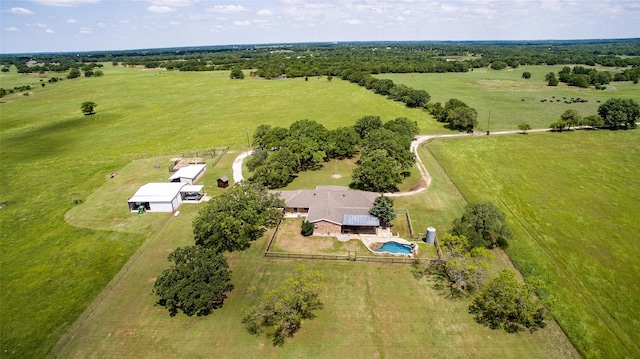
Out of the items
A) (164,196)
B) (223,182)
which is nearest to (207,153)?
(223,182)

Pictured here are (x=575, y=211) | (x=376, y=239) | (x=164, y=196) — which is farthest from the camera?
(x=164, y=196)

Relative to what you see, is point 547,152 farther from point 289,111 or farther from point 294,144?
point 289,111

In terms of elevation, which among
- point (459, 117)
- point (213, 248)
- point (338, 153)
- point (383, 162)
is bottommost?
point (213, 248)

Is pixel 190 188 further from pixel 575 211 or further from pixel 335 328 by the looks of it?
pixel 575 211

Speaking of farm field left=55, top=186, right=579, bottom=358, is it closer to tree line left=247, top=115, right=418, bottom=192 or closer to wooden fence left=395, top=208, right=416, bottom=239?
wooden fence left=395, top=208, right=416, bottom=239

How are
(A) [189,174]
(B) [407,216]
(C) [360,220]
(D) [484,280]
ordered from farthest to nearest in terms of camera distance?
(A) [189,174] → (B) [407,216] → (C) [360,220] → (D) [484,280]

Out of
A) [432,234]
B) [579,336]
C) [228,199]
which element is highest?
[228,199]

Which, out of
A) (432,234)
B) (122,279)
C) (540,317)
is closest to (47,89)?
(122,279)
